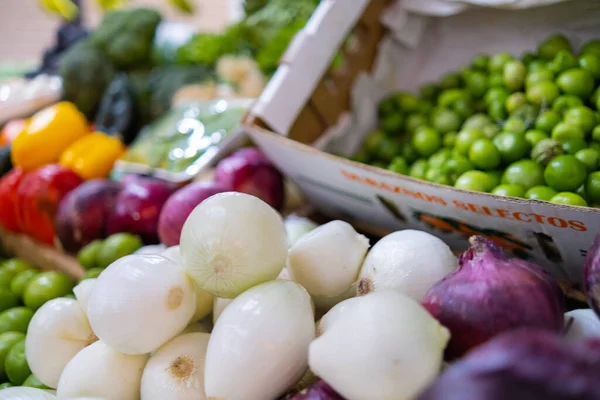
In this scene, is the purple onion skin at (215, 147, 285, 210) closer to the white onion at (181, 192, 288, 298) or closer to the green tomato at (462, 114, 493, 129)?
the green tomato at (462, 114, 493, 129)

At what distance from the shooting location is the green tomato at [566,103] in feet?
3.83

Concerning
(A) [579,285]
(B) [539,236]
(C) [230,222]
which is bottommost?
(A) [579,285]

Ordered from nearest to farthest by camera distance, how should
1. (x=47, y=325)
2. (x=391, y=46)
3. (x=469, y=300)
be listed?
(x=469, y=300)
(x=47, y=325)
(x=391, y=46)

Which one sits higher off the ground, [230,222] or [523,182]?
[230,222]

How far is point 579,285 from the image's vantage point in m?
0.95

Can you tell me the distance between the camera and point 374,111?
163cm

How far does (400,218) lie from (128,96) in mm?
1389

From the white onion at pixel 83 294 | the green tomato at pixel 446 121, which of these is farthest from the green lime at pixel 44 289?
the green tomato at pixel 446 121

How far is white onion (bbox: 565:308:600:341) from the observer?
2.04 feet

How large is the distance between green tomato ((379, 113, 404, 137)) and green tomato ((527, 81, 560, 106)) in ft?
1.20

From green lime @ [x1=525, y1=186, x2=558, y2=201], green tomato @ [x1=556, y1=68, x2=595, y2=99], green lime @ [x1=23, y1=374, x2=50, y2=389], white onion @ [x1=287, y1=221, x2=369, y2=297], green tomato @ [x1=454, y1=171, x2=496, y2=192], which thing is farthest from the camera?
green tomato @ [x1=556, y1=68, x2=595, y2=99]

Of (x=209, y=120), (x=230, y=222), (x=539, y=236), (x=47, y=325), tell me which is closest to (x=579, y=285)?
(x=539, y=236)

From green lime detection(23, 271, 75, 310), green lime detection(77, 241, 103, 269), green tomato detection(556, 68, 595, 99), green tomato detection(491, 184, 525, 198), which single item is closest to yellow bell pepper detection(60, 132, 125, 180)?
green lime detection(77, 241, 103, 269)

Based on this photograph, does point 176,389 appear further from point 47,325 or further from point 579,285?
point 579,285
